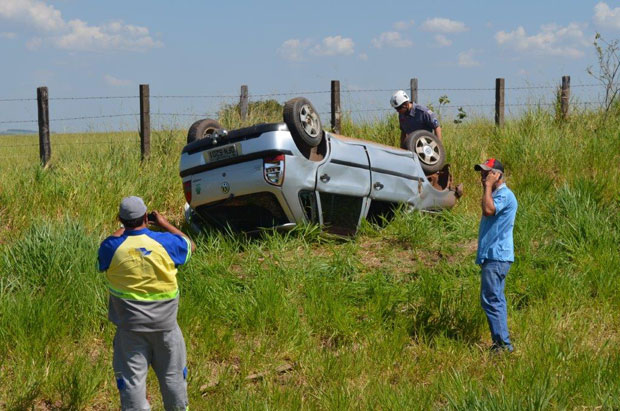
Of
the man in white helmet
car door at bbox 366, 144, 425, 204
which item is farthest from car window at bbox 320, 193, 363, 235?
the man in white helmet

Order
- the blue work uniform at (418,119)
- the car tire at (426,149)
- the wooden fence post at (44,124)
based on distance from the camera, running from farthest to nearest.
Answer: the wooden fence post at (44,124) < the blue work uniform at (418,119) < the car tire at (426,149)

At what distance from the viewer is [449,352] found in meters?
6.57

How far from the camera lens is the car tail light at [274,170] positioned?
808cm

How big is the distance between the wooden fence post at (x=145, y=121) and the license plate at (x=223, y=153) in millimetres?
4754

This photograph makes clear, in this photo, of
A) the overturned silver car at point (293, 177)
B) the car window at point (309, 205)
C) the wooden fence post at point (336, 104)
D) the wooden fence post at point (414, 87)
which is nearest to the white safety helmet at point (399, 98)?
the overturned silver car at point (293, 177)

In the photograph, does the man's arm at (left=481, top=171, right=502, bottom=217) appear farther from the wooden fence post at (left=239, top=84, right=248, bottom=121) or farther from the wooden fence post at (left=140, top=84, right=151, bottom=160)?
the wooden fence post at (left=239, top=84, right=248, bottom=121)

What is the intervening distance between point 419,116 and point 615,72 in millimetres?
7391

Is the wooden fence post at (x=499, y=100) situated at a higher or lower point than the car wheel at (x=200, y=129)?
higher

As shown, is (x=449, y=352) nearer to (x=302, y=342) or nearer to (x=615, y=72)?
(x=302, y=342)

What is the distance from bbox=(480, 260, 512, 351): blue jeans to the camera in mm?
6398

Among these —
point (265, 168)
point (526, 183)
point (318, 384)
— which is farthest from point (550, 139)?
point (318, 384)

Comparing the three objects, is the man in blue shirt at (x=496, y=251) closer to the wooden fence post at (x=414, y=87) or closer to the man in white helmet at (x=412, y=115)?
the man in white helmet at (x=412, y=115)

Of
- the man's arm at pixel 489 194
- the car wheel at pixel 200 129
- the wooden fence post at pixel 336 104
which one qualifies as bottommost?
the man's arm at pixel 489 194

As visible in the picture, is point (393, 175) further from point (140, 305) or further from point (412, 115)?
point (140, 305)
